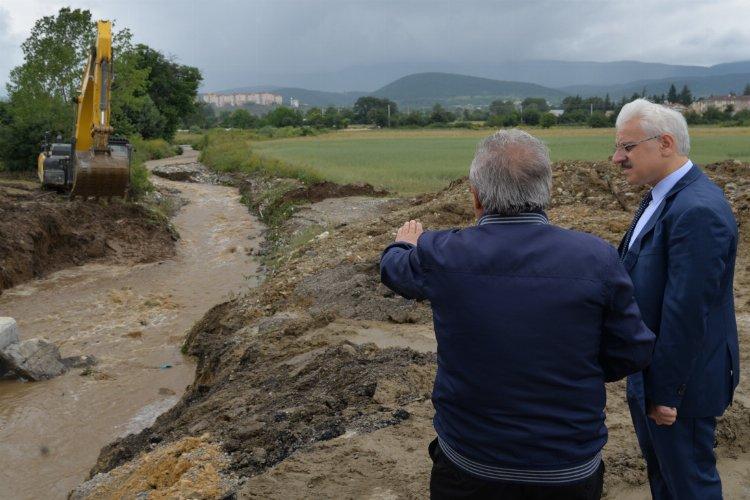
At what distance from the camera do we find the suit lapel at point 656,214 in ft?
9.63

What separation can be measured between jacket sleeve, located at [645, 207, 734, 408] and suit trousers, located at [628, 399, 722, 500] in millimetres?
224

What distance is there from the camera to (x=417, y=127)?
76250 millimetres

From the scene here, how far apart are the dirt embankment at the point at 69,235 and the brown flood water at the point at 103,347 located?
423mm

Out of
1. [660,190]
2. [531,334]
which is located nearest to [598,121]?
[660,190]

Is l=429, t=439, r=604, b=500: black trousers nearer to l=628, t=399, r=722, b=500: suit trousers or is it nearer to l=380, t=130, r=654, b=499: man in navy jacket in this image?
l=380, t=130, r=654, b=499: man in navy jacket

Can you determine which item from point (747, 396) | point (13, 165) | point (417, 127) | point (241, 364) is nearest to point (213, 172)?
point (13, 165)

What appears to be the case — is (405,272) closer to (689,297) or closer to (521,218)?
(521,218)

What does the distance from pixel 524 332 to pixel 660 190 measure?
122 centimetres

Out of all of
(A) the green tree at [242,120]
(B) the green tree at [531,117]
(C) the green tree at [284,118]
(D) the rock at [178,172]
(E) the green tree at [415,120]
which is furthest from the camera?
(A) the green tree at [242,120]

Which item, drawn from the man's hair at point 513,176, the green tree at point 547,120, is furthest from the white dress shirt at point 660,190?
the green tree at point 547,120

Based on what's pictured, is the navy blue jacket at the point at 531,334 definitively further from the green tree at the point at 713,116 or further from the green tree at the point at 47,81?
the green tree at the point at 713,116

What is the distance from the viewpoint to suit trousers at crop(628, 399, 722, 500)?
2.94 metres

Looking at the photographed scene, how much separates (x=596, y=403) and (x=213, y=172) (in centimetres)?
3389

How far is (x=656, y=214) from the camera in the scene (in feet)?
9.70
